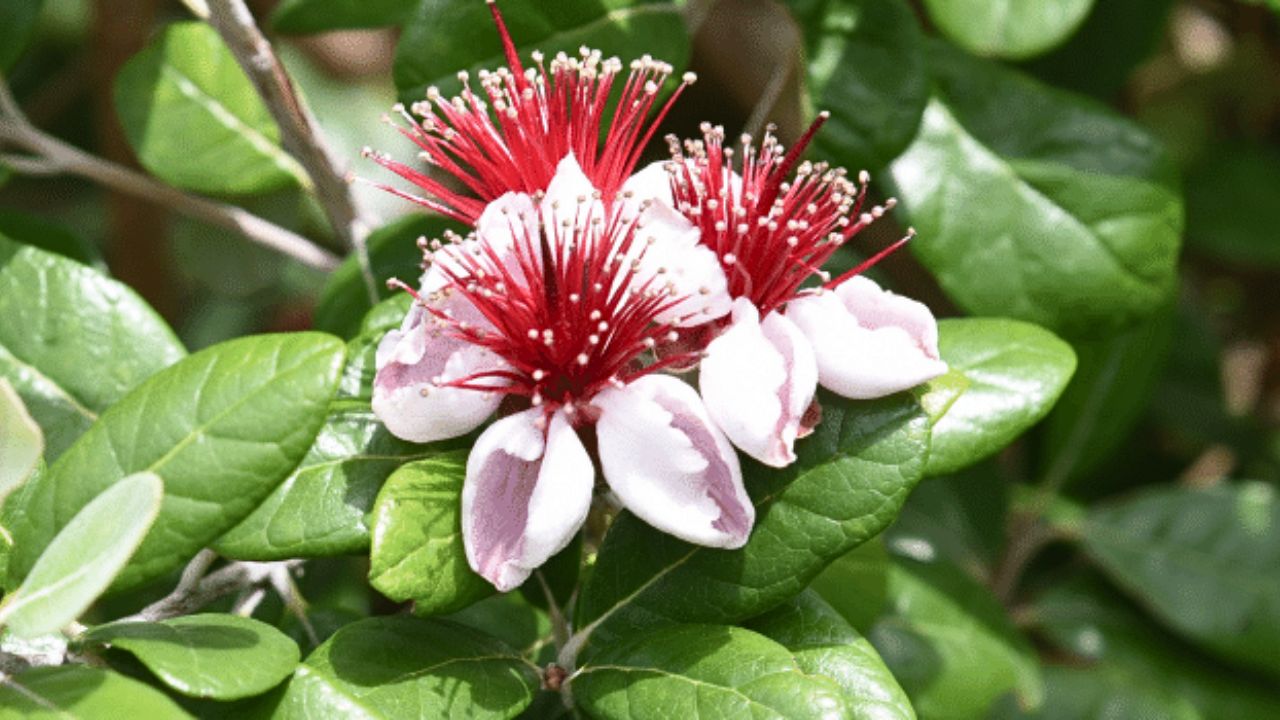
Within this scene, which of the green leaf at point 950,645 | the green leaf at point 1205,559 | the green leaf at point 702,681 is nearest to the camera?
the green leaf at point 702,681

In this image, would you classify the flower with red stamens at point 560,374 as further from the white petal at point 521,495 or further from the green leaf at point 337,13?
the green leaf at point 337,13

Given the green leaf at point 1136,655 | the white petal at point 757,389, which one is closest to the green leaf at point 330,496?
the white petal at point 757,389

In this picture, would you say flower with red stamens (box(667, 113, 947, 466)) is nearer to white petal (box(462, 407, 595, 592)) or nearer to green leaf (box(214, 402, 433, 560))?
white petal (box(462, 407, 595, 592))

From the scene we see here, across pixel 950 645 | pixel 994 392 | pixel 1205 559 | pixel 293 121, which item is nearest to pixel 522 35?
pixel 293 121

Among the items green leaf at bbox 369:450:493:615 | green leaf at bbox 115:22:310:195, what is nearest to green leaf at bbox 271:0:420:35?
green leaf at bbox 115:22:310:195

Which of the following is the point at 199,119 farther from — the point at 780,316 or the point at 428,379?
the point at 780,316
